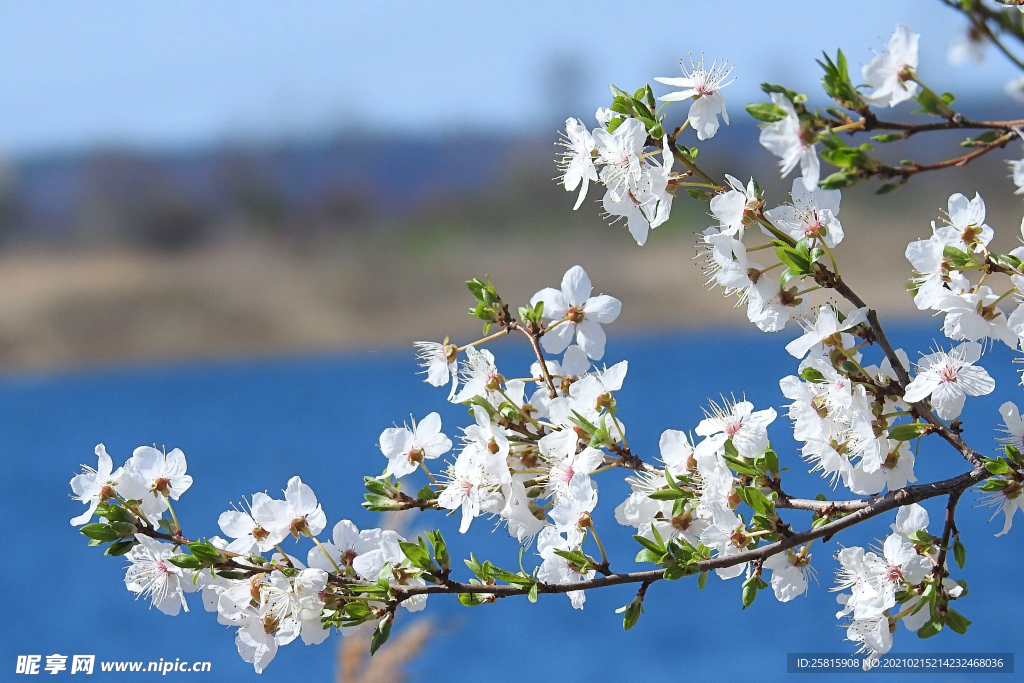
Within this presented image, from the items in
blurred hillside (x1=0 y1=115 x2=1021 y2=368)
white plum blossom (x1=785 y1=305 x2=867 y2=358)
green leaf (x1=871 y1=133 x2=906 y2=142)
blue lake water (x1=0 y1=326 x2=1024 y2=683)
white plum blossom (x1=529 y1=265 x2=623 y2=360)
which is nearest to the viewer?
green leaf (x1=871 y1=133 x2=906 y2=142)

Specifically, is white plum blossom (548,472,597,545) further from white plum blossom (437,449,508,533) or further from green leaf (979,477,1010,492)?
green leaf (979,477,1010,492)

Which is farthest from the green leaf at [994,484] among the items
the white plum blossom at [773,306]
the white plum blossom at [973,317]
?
the white plum blossom at [773,306]

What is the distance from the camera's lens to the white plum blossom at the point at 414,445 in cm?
111

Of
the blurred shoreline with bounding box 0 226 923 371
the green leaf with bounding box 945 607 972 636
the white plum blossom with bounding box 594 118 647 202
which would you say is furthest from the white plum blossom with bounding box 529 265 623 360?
the blurred shoreline with bounding box 0 226 923 371

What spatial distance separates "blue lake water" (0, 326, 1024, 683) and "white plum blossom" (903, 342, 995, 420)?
1.35ft

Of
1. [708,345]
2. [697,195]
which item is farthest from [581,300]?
[708,345]

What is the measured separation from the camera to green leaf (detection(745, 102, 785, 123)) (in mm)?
789

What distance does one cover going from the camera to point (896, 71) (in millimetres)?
782

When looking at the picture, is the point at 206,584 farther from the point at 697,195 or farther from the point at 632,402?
the point at 632,402

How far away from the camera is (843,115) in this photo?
801mm

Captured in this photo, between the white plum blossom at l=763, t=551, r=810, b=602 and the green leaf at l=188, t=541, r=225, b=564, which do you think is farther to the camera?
the white plum blossom at l=763, t=551, r=810, b=602

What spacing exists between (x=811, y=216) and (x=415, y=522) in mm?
3348

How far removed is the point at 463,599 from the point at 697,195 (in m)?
0.46

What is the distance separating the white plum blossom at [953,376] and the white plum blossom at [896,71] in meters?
0.27
